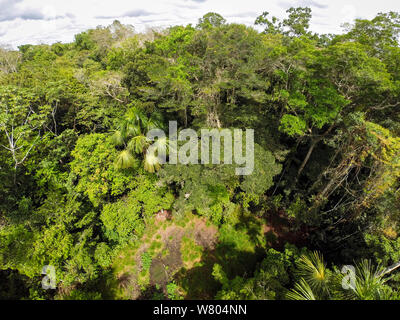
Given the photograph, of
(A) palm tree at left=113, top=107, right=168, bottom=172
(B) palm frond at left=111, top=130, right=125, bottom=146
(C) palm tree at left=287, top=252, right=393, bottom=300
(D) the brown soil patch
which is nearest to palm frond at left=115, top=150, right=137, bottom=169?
(A) palm tree at left=113, top=107, right=168, bottom=172

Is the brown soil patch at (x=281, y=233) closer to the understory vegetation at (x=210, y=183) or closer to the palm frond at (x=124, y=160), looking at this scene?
the understory vegetation at (x=210, y=183)

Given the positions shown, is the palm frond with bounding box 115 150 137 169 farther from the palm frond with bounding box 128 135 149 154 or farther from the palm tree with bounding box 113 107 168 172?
the palm frond with bounding box 128 135 149 154

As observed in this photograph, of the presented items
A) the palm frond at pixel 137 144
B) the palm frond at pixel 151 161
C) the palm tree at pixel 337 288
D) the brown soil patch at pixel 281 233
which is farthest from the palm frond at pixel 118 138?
the brown soil patch at pixel 281 233

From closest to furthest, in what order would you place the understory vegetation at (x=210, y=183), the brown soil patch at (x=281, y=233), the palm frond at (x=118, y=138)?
the understory vegetation at (x=210, y=183)
the palm frond at (x=118, y=138)
the brown soil patch at (x=281, y=233)

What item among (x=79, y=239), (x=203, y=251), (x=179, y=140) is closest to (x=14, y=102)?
(x=79, y=239)

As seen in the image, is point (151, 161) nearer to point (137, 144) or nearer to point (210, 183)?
point (137, 144)

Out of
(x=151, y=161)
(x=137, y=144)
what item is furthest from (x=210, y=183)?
(x=137, y=144)
